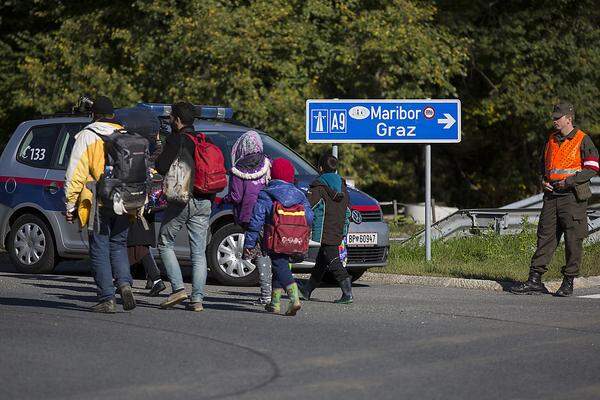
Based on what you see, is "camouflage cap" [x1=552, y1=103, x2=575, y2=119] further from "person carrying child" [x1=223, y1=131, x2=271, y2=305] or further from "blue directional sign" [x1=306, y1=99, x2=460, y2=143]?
"blue directional sign" [x1=306, y1=99, x2=460, y2=143]

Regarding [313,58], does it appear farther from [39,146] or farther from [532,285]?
[532,285]

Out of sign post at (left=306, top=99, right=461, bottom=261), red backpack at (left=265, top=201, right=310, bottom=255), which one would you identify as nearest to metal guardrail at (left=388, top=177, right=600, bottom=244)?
sign post at (left=306, top=99, right=461, bottom=261)

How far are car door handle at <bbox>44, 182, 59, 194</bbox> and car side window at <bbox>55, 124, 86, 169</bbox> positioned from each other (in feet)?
0.69

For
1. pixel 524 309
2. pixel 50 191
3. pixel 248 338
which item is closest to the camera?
pixel 248 338

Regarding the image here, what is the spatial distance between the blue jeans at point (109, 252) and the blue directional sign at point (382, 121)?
556cm

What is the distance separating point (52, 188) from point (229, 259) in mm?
2408

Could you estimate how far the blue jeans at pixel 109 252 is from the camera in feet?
35.8

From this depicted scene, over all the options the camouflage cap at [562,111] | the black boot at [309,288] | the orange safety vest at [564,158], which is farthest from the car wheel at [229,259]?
the camouflage cap at [562,111]

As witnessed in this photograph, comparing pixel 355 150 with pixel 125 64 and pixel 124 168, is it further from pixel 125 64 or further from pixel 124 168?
pixel 124 168

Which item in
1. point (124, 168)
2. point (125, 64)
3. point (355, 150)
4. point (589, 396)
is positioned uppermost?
point (125, 64)

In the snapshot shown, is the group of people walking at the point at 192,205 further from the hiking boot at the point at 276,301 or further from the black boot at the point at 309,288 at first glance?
the black boot at the point at 309,288

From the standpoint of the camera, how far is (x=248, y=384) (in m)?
7.64

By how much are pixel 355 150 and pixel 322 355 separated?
2078 cm

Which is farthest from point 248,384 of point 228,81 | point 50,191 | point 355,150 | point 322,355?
point 355,150
